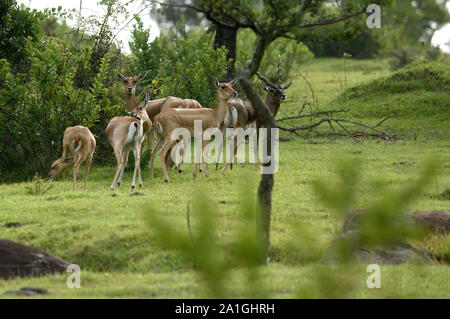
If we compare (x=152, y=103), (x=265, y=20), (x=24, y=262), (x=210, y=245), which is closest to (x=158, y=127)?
(x=152, y=103)

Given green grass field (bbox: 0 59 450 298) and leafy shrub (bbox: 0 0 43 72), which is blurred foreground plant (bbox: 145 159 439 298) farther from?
leafy shrub (bbox: 0 0 43 72)

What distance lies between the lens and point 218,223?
2.19 m

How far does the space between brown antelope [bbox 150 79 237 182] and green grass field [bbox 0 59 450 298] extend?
54 centimetres

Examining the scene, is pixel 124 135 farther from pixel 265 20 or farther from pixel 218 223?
pixel 218 223

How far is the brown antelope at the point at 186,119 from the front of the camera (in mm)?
10500

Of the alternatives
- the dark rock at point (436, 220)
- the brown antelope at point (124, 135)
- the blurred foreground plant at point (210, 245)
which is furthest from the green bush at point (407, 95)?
the blurred foreground plant at point (210, 245)

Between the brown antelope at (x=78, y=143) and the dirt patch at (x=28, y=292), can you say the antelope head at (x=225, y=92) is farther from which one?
the dirt patch at (x=28, y=292)

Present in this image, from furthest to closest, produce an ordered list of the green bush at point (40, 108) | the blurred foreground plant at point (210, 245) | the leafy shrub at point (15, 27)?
the leafy shrub at point (15, 27), the green bush at point (40, 108), the blurred foreground plant at point (210, 245)

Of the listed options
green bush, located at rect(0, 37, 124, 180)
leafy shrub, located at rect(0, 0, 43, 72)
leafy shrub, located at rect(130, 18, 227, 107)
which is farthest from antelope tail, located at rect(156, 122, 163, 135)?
leafy shrub, located at rect(130, 18, 227, 107)

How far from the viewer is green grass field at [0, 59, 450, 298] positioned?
2.38 m

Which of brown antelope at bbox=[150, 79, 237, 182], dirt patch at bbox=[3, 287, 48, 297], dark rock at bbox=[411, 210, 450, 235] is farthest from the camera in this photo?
brown antelope at bbox=[150, 79, 237, 182]

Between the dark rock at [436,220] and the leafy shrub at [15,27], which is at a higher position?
the leafy shrub at [15,27]

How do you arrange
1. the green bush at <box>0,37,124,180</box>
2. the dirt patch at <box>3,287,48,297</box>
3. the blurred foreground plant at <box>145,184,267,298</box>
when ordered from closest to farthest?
the blurred foreground plant at <box>145,184,267,298</box> → the dirt patch at <box>3,287,48,297</box> → the green bush at <box>0,37,124,180</box>

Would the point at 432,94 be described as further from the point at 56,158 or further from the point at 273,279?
the point at 273,279
